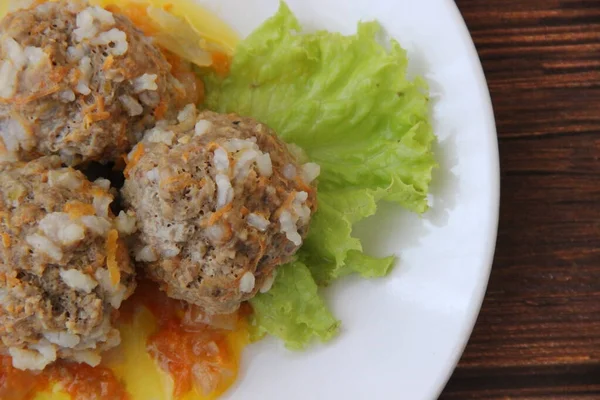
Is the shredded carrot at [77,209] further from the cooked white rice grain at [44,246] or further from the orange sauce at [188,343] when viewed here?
the orange sauce at [188,343]

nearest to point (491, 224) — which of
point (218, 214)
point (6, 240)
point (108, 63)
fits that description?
point (218, 214)

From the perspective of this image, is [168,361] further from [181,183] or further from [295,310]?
[181,183]

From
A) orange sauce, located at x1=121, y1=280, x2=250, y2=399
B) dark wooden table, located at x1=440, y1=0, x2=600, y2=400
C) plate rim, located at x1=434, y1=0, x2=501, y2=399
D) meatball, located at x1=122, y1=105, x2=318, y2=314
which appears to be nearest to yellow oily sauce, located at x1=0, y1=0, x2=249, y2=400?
orange sauce, located at x1=121, y1=280, x2=250, y2=399

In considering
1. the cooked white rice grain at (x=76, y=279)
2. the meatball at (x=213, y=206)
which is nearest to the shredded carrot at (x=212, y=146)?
the meatball at (x=213, y=206)

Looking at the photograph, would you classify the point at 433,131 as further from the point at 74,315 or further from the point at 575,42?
the point at 74,315

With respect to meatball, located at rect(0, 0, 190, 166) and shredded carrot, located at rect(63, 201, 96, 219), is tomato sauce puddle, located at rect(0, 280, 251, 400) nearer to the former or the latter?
shredded carrot, located at rect(63, 201, 96, 219)

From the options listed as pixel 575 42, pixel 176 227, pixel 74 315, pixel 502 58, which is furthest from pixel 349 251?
pixel 575 42
